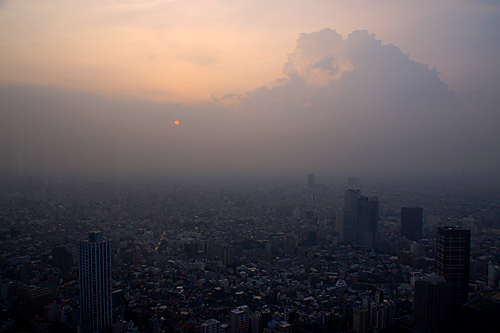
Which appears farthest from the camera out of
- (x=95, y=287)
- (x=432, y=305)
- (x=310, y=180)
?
(x=310, y=180)

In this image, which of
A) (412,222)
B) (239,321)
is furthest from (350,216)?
(239,321)

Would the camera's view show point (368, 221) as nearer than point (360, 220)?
Yes

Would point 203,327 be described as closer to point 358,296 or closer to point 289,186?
point 358,296

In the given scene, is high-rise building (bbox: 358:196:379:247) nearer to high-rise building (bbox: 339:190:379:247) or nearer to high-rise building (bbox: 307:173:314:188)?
high-rise building (bbox: 339:190:379:247)

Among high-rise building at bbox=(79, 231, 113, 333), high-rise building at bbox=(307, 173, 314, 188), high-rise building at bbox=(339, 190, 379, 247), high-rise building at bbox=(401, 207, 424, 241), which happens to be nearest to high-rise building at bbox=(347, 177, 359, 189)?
high-rise building at bbox=(339, 190, 379, 247)

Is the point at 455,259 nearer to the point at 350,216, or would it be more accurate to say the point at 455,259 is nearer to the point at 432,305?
the point at 432,305

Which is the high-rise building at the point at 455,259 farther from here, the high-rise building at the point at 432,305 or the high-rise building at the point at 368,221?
the high-rise building at the point at 368,221

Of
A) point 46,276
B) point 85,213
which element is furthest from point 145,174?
point 46,276
